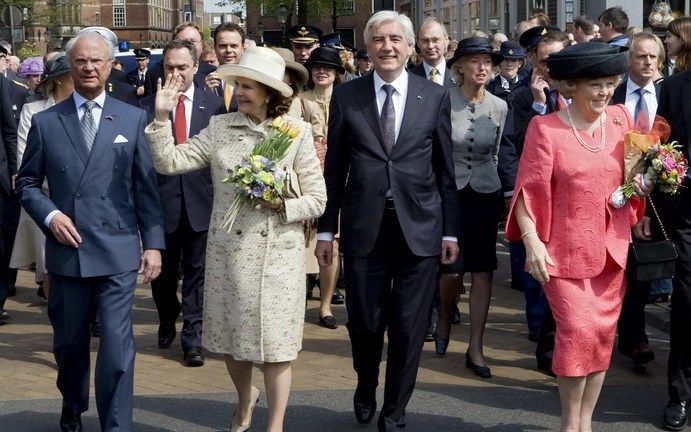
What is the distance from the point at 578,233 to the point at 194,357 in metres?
3.21

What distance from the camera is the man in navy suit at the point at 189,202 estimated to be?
860 cm

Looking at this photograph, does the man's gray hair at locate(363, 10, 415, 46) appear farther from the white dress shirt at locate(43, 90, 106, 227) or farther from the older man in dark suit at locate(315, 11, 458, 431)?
the white dress shirt at locate(43, 90, 106, 227)

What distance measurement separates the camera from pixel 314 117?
A: 9891 millimetres

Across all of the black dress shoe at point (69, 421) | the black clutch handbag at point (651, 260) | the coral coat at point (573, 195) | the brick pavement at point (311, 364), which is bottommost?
the brick pavement at point (311, 364)

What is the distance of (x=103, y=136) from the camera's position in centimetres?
630

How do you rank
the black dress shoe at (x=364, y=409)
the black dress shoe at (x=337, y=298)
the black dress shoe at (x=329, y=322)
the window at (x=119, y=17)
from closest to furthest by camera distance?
the black dress shoe at (x=364, y=409) → the black dress shoe at (x=329, y=322) → the black dress shoe at (x=337, y=298) → the window at (x=119, y=17)

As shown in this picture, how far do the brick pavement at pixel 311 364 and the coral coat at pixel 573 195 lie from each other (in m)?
1.78

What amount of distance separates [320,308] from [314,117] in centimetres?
148

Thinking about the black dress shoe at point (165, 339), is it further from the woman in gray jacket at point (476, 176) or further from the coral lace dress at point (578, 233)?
the coral lace dress at point (578, 233)

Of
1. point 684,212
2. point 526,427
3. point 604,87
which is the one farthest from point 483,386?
point 604,87

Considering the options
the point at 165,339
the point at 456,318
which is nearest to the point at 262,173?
the point at 165,339

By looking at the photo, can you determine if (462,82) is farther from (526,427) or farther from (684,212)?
(526,427)

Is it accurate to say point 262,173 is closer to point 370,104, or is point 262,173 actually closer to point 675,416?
point 370,104

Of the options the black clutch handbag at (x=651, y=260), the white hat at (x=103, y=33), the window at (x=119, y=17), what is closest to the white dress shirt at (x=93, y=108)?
the white hat at (x=103, y=33)
